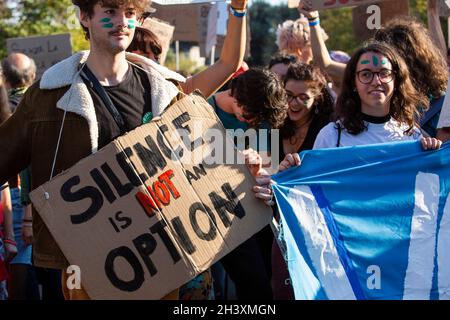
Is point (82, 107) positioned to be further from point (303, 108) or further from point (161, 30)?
point (161, 30)

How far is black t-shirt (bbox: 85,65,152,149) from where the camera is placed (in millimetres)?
3674

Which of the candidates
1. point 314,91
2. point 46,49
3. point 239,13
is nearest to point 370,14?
point 314,91

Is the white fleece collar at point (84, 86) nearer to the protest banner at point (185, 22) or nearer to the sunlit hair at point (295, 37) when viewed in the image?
the sunlit hair at point (295, 37)

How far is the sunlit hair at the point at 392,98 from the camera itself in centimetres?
455

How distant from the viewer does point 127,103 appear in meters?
3.75

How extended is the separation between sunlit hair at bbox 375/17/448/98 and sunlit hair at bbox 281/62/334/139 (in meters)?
0.59

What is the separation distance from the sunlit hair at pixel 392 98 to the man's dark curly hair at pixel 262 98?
63 cm

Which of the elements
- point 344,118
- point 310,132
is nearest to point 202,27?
point 310,132

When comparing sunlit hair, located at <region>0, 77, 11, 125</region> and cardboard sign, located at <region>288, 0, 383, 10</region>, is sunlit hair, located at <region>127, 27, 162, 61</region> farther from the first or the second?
cardboard sign, located at <region>288, 0, 383, 10</region>

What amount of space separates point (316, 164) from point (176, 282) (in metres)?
0.98

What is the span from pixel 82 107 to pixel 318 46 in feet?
9.06
